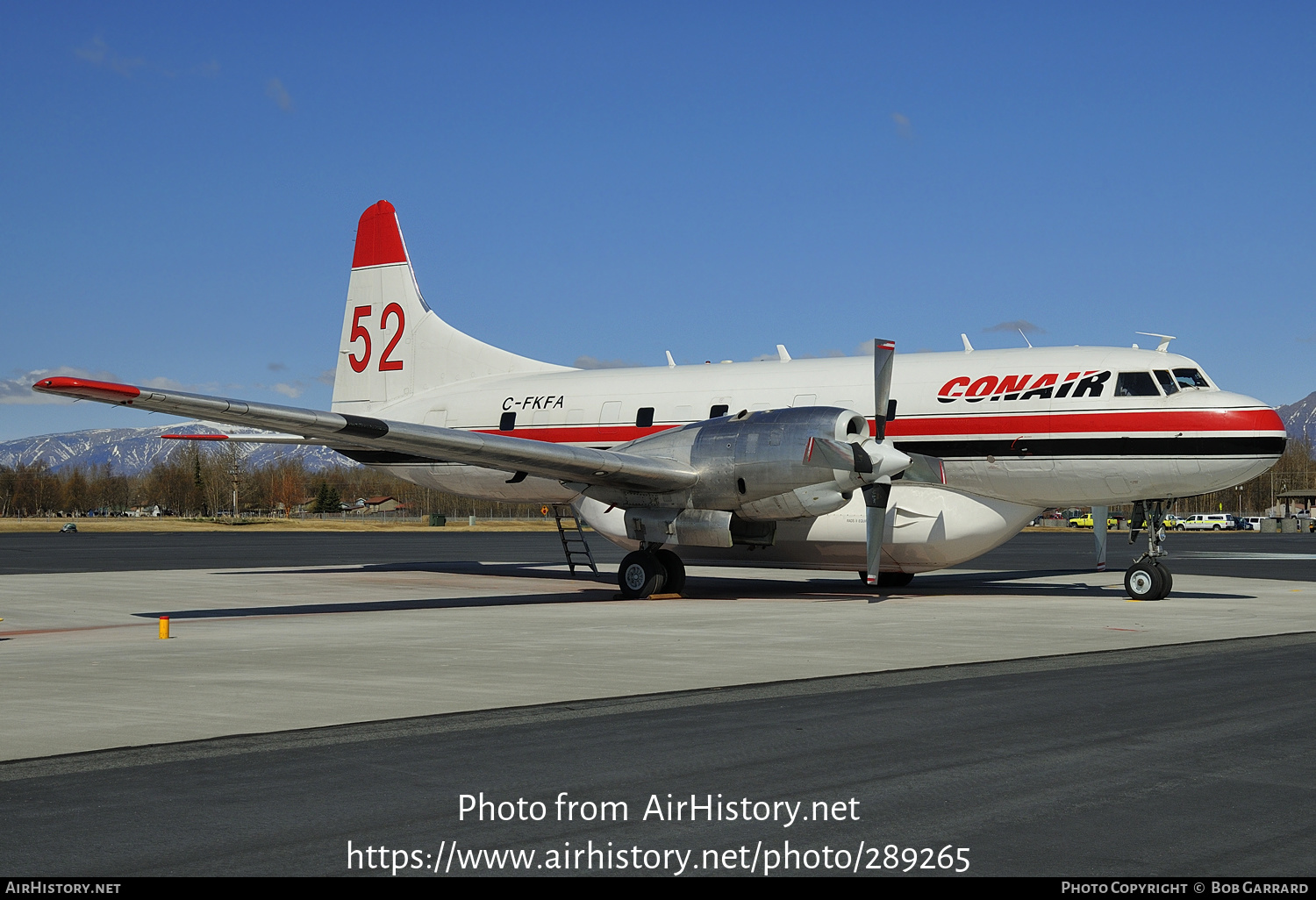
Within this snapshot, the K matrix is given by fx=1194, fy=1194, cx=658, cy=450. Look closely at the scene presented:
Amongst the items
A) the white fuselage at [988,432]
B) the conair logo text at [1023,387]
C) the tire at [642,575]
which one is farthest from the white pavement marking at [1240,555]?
the tire at [642,575]

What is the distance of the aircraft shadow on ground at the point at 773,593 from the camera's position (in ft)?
65.1

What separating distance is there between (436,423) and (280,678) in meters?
17.3

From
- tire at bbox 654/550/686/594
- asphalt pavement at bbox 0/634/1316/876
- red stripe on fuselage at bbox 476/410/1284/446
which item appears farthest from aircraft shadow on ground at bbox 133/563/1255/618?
asphalt pavement at bbox 0/634/1316/876

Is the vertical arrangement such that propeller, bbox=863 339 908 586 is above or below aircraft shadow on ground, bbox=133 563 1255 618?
above

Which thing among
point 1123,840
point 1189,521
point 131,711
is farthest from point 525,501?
point 1189,521

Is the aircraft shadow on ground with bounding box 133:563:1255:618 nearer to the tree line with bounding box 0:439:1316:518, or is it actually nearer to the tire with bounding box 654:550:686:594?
the tire with bounding box 654:550:686:594

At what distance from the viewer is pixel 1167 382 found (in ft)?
67.9

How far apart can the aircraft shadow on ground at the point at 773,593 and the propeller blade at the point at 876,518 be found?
3.04 feet

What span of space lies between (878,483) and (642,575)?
15.2 ft

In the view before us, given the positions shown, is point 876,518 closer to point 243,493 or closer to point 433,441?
point 433,441

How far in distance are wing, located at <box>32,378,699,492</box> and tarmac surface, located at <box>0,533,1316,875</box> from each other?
2581mm

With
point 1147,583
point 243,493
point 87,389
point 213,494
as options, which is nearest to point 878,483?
point 1147,583

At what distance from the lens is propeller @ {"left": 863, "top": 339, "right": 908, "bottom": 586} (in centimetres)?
2052

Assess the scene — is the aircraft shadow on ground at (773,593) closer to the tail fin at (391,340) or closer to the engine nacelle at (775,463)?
the engine nacelle at (775,463)
